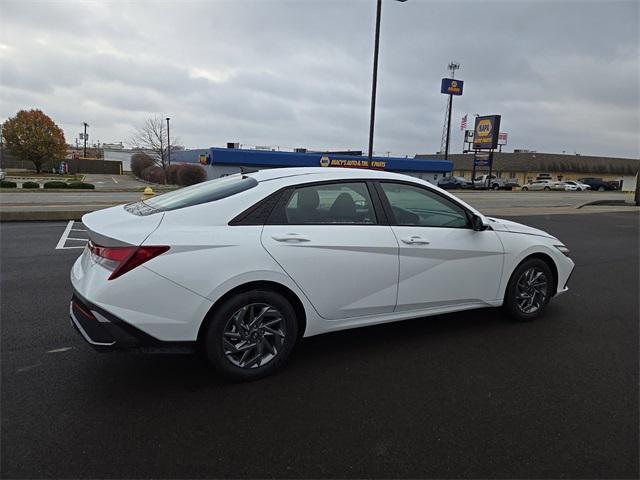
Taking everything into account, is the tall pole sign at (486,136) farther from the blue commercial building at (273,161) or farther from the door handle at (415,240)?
the door handle at (415,240)

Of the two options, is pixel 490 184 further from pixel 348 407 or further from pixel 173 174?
pixel 348 407

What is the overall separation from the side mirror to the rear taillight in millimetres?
2724

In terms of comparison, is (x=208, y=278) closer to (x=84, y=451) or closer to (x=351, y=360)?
(x=84, y=451)

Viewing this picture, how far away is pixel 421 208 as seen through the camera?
402 cm

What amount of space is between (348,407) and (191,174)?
4320cm

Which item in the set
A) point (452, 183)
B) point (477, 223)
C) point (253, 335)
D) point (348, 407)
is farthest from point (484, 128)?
point (348, 407)

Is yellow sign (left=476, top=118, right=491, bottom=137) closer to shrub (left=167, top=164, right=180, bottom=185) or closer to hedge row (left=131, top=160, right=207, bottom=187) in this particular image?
hedge row (left=131, top=160, right=207, bottom=187)

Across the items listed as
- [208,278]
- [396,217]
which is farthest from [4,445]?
[396,217]

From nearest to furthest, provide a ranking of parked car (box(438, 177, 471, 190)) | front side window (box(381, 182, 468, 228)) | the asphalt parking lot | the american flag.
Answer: the asphalt parking lot < front side window (box(381, 182, 468, 228)) < parked car (box(438, 177, 471, 190)) < the american flag

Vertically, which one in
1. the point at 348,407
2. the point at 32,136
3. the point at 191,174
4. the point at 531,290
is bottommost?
the point at 348,407

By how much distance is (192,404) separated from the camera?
9.53ft

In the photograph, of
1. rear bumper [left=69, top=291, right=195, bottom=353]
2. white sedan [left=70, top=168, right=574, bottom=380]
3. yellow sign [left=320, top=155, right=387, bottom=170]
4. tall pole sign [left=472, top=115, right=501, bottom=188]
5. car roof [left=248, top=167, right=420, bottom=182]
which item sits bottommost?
rear bumper [left=69, top=291, right=195, bottom=353]

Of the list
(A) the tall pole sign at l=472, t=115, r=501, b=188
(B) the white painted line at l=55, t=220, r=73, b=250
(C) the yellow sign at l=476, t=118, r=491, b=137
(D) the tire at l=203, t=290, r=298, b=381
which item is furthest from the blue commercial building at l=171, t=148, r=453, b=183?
(D) the tire at l=203, t=290, r=298, b=381

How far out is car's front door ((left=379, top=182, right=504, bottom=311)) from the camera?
3746 mm
